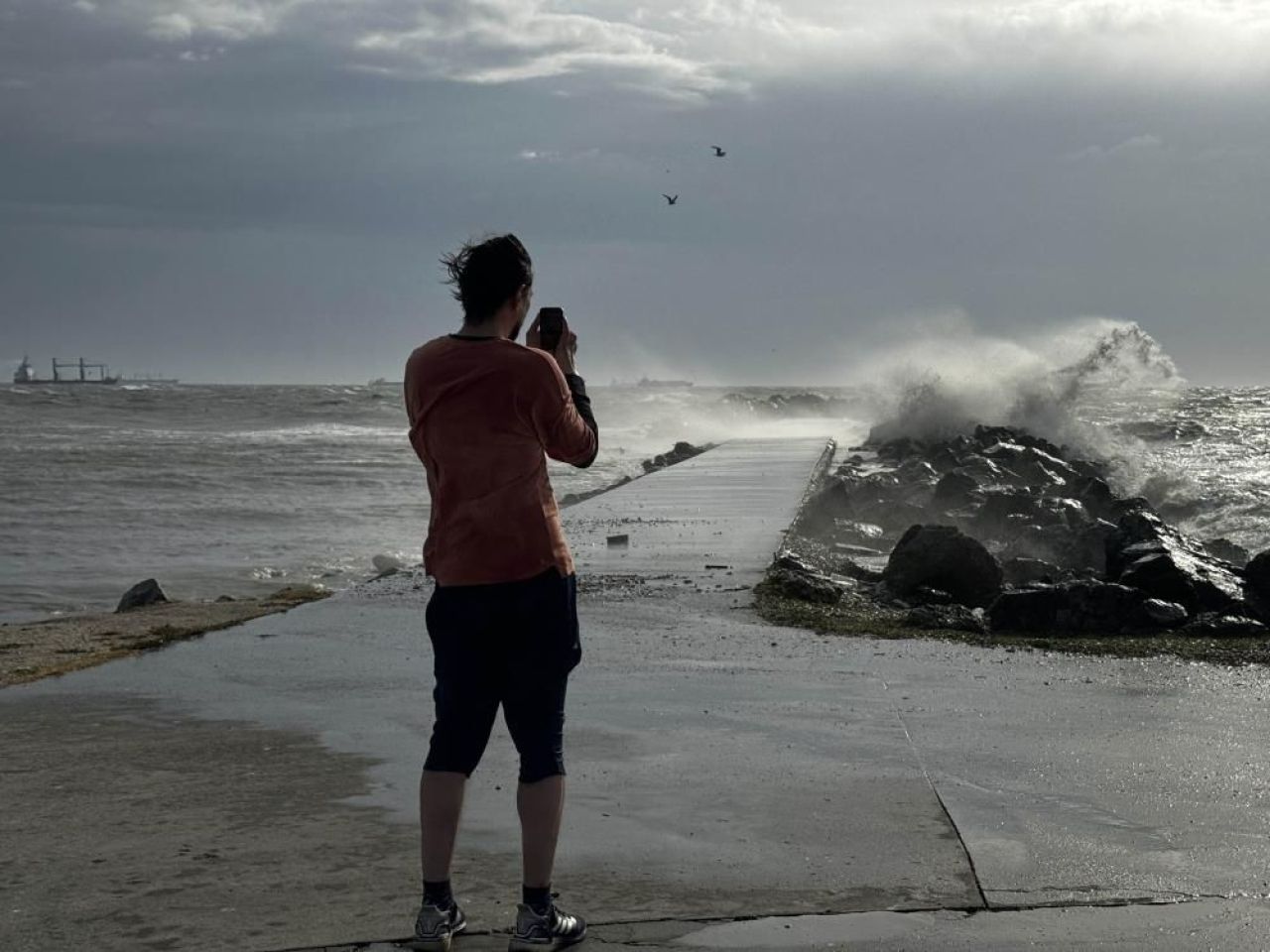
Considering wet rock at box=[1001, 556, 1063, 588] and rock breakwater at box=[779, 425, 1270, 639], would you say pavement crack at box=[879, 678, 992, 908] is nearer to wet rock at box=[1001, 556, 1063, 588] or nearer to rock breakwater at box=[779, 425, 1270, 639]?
rock breakwater at box=[779, 425, 1270, 639]

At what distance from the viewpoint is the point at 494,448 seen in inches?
129

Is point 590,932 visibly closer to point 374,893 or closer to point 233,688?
point 374,893

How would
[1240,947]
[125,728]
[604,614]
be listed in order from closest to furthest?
[1240,947], [125,728], [604,614]

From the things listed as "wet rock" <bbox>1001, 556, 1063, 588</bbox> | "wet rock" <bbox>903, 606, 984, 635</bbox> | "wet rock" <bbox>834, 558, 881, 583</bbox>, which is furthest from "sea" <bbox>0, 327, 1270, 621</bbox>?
"wet rock" <bbox>903, 606, 984, 635</bbox>

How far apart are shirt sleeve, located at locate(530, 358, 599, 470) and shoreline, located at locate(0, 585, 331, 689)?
4.10 meters

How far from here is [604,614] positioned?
324 inches

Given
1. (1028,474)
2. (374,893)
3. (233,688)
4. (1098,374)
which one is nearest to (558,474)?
(1028,474)

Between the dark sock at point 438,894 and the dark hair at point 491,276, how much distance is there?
1266 millimetres

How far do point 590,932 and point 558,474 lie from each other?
24.1m

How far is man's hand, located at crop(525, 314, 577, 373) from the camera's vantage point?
3.50m

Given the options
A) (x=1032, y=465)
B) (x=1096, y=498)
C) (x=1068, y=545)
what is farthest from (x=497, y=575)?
(x=1032, y=465)

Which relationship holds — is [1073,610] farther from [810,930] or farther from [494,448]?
[494,448]

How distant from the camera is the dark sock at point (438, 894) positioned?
128 inches

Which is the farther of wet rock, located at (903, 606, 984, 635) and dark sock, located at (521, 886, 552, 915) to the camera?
wet rock, located at (903, 606, 984, 635)
